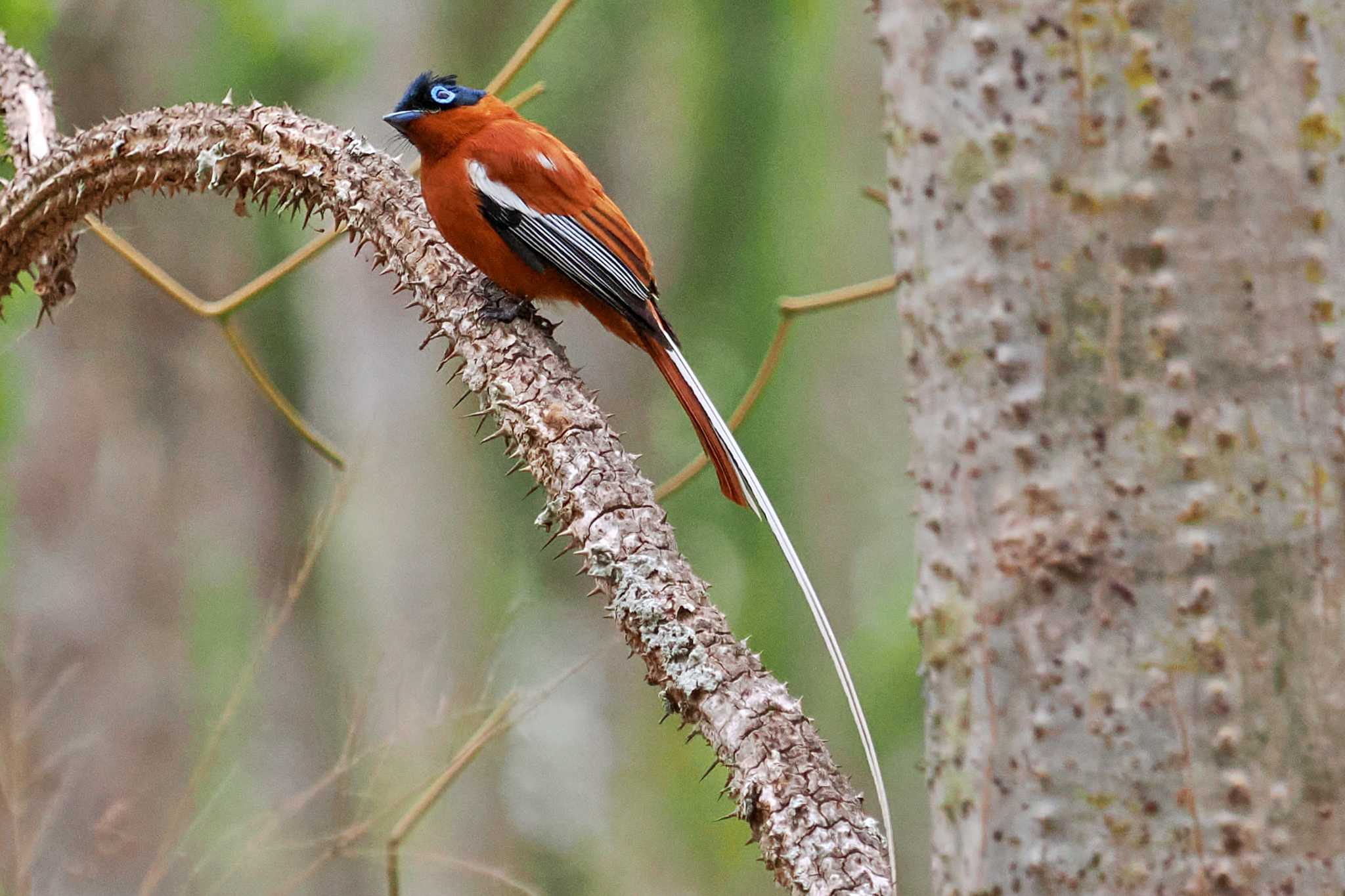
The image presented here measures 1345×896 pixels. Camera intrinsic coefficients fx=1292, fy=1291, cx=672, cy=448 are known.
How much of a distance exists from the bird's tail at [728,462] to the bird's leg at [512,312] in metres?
0.20

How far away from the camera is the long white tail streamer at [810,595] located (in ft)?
3.11

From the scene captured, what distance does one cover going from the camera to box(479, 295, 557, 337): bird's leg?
5.93 ft

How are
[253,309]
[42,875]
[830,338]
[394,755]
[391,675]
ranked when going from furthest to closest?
1. [253,309]
2. [830,338]
3. [42,875]
4. [391,675]
5. [394,755]

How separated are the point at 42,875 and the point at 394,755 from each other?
4.78 feet

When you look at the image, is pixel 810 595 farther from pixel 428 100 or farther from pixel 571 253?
pixel 428 100

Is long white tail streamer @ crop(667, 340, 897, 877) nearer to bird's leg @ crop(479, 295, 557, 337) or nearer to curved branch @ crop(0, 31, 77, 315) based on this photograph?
bird's leg @ crop(479, 295, 557, 337)

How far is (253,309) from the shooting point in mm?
4590

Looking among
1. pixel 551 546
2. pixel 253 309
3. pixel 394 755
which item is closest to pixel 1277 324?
pixel 394 755

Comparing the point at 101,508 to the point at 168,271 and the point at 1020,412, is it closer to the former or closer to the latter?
the point at 168,271

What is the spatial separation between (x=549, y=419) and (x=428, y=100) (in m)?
1.17

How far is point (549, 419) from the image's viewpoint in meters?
1.54

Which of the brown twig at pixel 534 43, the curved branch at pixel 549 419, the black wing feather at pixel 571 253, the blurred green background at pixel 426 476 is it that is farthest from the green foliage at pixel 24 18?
the black wing feather at pixel 571 253

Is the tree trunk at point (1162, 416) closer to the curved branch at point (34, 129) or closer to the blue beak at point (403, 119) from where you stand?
the blue beak at point (403, 119)

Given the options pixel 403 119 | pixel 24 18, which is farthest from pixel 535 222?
pixel 24 18
